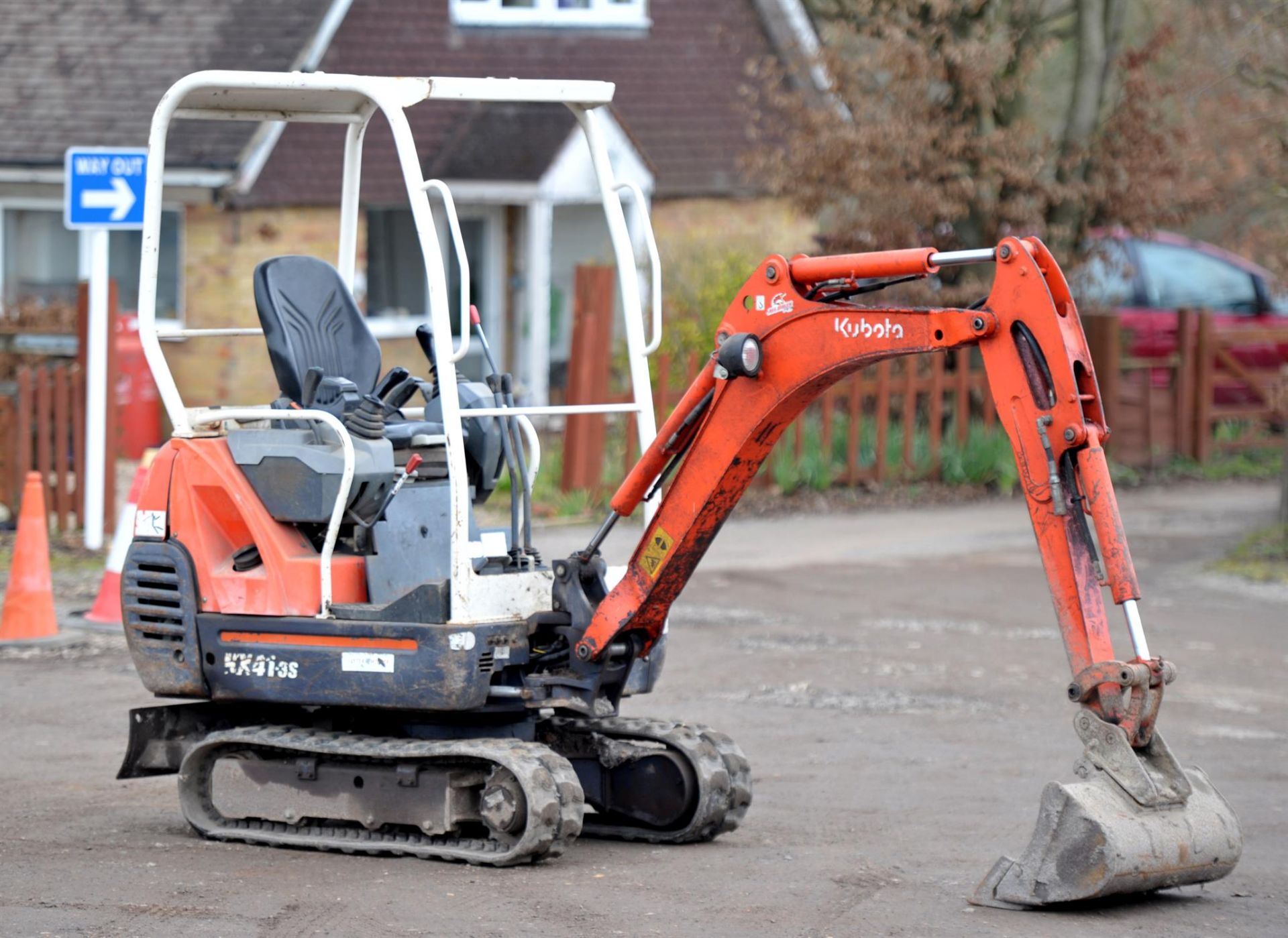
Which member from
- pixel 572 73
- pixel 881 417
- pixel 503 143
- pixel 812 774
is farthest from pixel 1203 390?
pixel 812 774

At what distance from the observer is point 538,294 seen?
66.7ft

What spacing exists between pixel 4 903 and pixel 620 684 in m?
2.29

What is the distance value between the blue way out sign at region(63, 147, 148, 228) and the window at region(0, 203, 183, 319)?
6.71 meters

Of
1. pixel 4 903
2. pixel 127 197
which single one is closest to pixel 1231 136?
pixel 127 197

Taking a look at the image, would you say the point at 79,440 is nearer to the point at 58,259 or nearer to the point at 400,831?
the point at 58,259

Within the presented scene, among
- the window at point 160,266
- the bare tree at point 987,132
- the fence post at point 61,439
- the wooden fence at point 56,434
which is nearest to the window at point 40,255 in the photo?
the window at point 160,266

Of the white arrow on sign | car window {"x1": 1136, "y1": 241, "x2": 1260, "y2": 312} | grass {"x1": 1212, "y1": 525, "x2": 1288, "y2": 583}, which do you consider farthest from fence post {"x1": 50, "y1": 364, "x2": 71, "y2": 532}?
car window {"x1": 1136, "y1": 241, "x2": 1260, "y2": 312}

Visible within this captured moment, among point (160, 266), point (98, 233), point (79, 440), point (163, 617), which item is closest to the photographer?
point (163, 617)

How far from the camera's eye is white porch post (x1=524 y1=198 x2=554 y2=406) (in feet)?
→ 66.0

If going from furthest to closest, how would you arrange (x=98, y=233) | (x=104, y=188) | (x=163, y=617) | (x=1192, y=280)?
(x=1192, y=280) < (x=98, y=233) < (x=104, y=188) < (x=163, y=617)

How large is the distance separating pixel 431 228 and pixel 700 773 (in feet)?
7.33

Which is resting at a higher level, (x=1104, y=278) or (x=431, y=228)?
(x=1104, y=278)

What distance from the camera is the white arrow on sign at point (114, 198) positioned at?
1259 centimetres

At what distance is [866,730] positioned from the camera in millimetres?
9258
